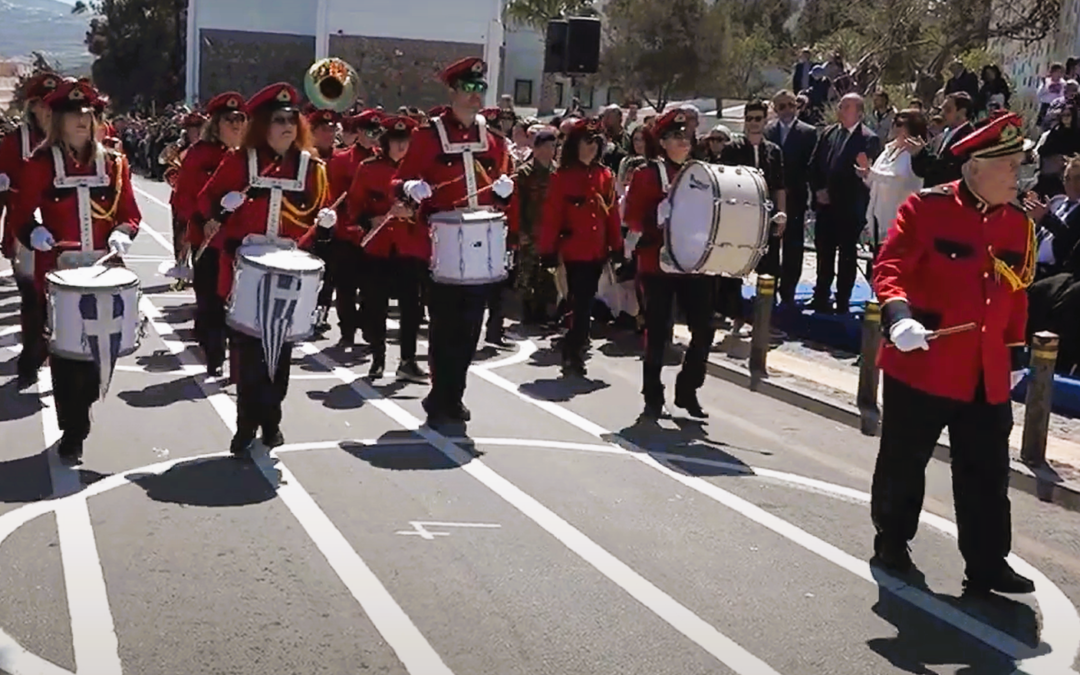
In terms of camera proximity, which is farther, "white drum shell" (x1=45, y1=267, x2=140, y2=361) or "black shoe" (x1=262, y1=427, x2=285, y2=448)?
"black shoe" (x1=262, y1=427, x2=285, y2=448)

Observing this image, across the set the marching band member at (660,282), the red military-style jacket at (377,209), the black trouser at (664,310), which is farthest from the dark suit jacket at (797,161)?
the black trouser at (664,310)

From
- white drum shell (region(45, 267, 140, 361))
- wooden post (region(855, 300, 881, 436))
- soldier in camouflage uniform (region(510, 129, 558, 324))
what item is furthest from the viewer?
soldier in camouflage uniform (region(510, 129, 558, 324))

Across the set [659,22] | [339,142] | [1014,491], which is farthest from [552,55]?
[659,22]

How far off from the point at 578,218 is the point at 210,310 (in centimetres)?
297

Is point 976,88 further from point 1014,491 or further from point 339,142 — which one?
point 1014,491

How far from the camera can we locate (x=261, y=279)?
8.47 metres

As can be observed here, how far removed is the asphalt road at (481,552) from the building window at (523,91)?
64.6 m

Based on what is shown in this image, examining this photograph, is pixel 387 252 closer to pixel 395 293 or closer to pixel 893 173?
pixel 395 293

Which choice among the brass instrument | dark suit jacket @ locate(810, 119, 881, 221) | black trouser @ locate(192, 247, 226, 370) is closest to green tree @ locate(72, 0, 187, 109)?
the brass instrument

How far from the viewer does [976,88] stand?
1977cm

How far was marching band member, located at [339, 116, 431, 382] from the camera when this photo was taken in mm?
11625

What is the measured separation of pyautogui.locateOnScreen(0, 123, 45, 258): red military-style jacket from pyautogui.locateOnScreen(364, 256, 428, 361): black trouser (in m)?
Result: 2.83

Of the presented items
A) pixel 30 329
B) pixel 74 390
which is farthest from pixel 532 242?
pixel 74 390

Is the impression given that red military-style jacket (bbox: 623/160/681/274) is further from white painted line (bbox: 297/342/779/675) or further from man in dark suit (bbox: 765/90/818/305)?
man in dark suit (bbox: 765/90/818/305)
